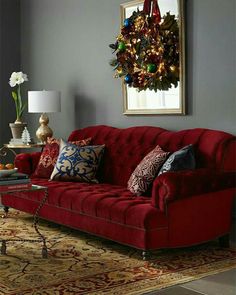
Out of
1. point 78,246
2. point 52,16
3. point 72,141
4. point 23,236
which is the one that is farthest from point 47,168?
point 52,16

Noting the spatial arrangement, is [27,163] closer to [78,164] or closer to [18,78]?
[78,164]

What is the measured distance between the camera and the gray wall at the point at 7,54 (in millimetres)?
7289

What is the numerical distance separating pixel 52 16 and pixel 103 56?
125 centimetres

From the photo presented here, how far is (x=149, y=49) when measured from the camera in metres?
5.07

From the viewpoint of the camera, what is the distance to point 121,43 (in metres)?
5.39

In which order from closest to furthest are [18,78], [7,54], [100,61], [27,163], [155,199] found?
[155,199], [27,163], [100,61], [18,78], [7,54]

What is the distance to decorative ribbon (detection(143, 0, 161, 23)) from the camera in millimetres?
4988

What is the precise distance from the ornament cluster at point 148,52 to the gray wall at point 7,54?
7.66 feet

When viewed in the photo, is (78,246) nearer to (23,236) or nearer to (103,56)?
(23,236)

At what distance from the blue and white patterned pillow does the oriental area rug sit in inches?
26.6

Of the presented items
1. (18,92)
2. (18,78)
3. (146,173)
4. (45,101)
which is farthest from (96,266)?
(18,92)

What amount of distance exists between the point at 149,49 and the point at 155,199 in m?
1.80

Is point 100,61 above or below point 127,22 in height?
below

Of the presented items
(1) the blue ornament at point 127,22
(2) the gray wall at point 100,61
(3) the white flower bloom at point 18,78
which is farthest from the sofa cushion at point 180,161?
(3) the white flower bloom at point 18,78
